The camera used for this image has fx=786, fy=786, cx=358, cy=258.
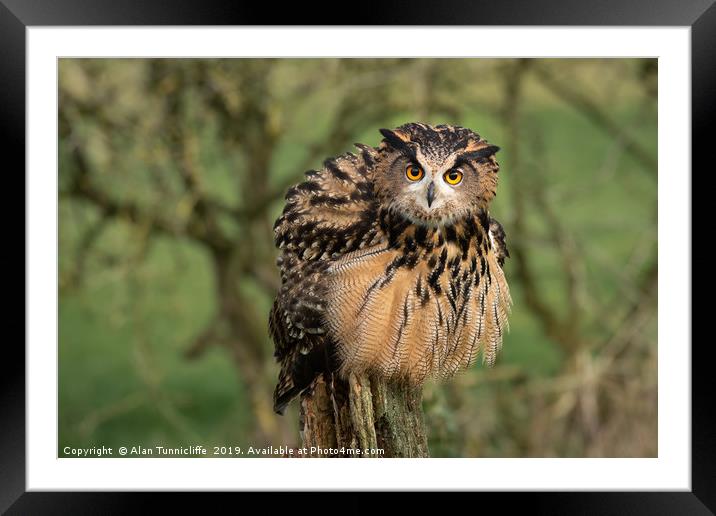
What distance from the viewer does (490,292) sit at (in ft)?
6.41

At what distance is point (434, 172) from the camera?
5.48 feet

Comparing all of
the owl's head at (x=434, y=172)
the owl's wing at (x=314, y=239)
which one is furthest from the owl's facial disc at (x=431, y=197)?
Result: the owl's wing at (x=314, y=239)

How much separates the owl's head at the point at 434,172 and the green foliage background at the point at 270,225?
135 cm

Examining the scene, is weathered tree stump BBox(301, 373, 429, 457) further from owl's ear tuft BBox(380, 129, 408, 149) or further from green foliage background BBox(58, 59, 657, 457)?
green foliage background BBox(58, 59, 657, 457)

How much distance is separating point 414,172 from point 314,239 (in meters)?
0.33

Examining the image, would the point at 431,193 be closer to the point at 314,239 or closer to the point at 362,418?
the point at 314,239

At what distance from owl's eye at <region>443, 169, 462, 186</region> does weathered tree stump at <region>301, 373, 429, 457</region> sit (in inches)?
20.8

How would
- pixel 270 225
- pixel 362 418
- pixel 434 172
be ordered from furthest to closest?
pixel 270 225
pixel 362 418
pixel 434 172

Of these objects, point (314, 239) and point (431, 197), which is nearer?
point (431, 197)

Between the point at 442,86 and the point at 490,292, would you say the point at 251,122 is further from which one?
the point at 490,292

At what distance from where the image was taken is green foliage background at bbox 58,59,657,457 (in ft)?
10.5
